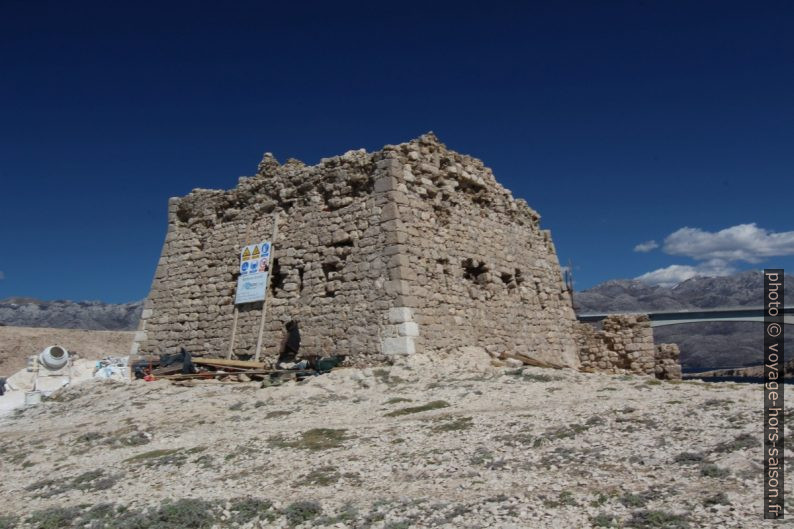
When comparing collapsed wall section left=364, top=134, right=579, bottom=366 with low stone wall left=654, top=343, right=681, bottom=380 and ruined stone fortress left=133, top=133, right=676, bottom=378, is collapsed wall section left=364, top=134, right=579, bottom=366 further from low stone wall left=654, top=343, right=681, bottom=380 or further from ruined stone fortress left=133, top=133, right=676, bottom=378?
low stone wall left=654, top=343, right=681, bottom=380

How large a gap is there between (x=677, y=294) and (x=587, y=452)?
420ft

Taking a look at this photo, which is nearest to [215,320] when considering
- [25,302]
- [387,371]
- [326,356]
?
[326,356]

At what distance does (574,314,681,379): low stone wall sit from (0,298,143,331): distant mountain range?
66979mm

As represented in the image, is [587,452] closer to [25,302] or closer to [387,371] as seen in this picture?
[387,371]

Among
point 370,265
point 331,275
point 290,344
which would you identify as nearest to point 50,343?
point 290,344

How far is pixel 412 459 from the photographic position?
5.75 meters

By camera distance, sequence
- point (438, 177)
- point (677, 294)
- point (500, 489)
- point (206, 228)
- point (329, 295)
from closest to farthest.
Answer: point (500, 489)
point (329, 295)
point (438, 177)
point (206, 228)
point (677, 294)

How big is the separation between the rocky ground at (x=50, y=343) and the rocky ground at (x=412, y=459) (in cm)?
2043

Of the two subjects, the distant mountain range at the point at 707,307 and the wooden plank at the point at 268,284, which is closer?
the wooden plank at the point at 268,284

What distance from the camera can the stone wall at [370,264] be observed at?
11422mm

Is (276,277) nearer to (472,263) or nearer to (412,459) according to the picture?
(472,263)

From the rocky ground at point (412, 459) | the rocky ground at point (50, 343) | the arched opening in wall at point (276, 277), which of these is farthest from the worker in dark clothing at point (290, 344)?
the rocky ground at point (50, 343)

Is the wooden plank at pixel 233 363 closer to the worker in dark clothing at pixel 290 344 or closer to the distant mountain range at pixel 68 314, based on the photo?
the worker in dark clothing at pixel 290 344

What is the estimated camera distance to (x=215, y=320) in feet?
44.8
